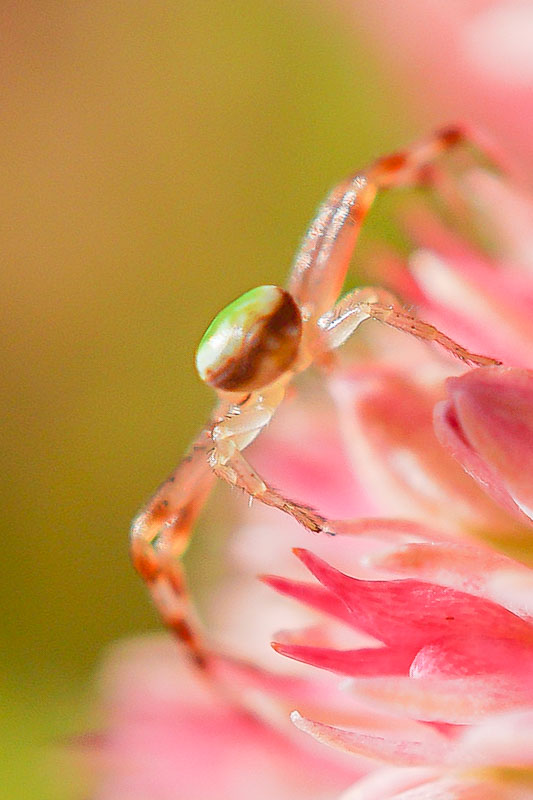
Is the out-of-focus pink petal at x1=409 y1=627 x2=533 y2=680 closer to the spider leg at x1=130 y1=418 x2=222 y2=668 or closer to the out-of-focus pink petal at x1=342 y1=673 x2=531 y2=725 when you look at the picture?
the out-of-focus pink petal at x1=342 y1=673 x2=531 y2=725

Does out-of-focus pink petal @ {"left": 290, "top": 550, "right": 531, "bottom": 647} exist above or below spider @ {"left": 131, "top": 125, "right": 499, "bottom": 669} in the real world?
below

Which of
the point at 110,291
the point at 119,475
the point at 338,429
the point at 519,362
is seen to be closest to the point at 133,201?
the point at 110,291

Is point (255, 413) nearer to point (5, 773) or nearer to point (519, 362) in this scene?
point (519, 362)

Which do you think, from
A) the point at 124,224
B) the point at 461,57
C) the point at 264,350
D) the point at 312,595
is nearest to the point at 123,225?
the point at 124,224

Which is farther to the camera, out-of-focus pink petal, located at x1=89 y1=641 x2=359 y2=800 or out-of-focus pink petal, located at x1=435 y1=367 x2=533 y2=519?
out-of-focus pink petal, located at x1=89 y1=641 x2=359 y2=800

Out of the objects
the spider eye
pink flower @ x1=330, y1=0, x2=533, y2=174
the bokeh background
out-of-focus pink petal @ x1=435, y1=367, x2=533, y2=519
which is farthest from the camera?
the bokeh background

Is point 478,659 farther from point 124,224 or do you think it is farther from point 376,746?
point 124,224

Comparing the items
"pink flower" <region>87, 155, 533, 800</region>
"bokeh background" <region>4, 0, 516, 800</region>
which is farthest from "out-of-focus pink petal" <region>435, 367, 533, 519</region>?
"bokeh background" <region>4, 0, 516, 800</region>

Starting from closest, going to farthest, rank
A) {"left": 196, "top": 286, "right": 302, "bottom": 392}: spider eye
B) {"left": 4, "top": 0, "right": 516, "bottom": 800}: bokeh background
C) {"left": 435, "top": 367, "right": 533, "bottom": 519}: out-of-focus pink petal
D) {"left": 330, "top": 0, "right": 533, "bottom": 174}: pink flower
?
{"left": 435, "top": 367, "right": 533, "bottom": 519}: out-of-focus pink petal → {"left": 196, "top": 286, "right": 302, "bottom": 392}: spider eye → {"left": 330, "top": 0, "right": 533, "bottom": 174}: pink flower → {"left": 4, "top": 0, "right": 516, "bottom": 800}: bokeh background
